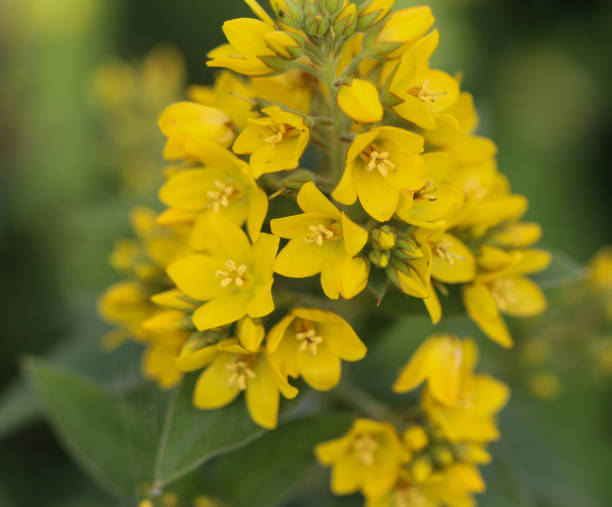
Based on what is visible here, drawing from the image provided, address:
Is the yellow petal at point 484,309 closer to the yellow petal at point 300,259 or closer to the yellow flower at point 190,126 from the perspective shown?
the yellow petal at point 300,259

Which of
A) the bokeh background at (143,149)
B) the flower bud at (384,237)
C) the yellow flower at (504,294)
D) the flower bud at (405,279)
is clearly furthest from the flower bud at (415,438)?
the bokeh background at (143,149)

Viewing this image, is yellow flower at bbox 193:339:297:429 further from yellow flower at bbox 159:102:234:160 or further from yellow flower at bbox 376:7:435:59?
yellow flower at bbox 376:7:435:59

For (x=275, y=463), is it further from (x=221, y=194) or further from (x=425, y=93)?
(x=425, y=93)

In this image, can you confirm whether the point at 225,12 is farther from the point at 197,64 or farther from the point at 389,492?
the point at 389,492

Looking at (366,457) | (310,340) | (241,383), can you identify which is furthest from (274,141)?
(366,457)

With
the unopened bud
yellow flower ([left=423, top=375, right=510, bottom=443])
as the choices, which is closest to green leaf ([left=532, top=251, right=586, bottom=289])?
yellow flower ([left=423, top=375, right=510, bottom=443])

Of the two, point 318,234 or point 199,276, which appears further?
point 199,276

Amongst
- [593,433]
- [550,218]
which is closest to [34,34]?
[550,218]

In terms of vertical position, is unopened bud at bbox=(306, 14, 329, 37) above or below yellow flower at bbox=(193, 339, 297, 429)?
above
